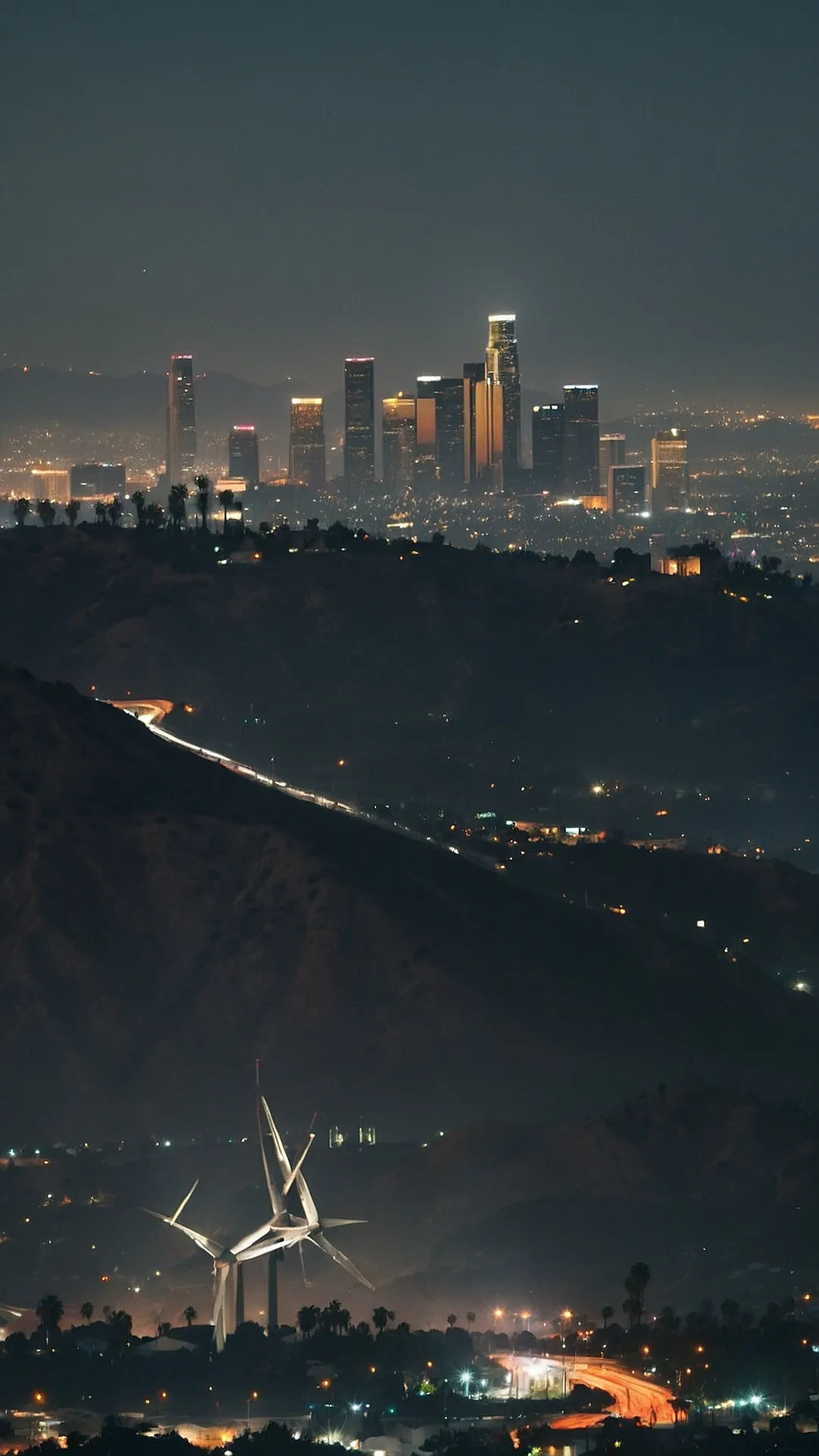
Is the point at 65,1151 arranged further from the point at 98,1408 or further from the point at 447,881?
the point at 98,1408

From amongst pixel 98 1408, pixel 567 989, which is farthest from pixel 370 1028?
pixel 98 1408

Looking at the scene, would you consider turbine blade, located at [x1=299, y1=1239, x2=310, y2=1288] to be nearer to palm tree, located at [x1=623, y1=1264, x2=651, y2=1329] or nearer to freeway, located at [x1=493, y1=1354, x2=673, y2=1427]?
palm tree, located at [x1=623, y1=1264, x2=651, y2=1329]

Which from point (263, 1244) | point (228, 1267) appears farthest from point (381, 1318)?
point (263, 1244)

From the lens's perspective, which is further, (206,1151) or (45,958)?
(45,958)

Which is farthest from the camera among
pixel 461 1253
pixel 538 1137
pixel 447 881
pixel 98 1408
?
pixel 447 881

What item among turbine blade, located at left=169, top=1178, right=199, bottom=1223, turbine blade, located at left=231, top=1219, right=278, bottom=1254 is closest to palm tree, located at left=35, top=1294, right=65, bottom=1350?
turbine blade, located at left=231, top=1219, right=278, bottom=1254

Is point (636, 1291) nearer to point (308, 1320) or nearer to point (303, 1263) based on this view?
point (308, 1320)

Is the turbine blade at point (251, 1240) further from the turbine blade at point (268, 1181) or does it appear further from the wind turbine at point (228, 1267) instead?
the turbine blade at point (268, 1181)
